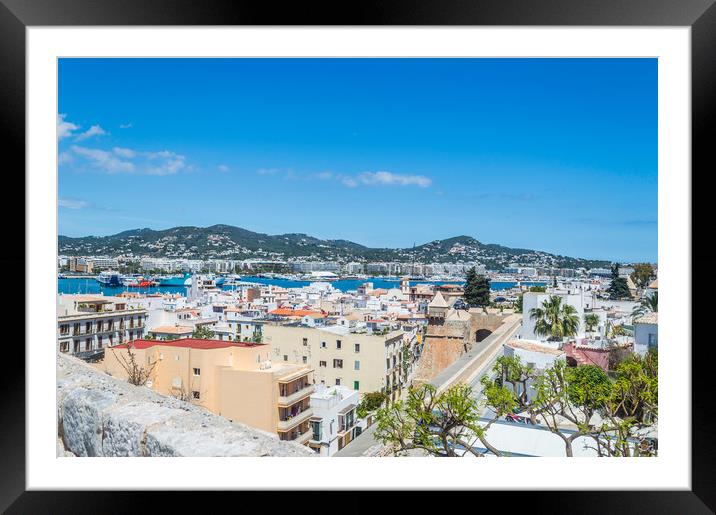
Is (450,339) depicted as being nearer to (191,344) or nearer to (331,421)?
(331,421)

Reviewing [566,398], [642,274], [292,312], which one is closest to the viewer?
[566,398]

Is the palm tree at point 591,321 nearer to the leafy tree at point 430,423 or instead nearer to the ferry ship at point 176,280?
the leafy tree at point 430,423

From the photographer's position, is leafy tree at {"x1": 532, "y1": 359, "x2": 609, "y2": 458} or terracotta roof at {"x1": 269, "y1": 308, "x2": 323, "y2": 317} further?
terracotta roof at {"x1": 269, "y1": 308, "x2": 323, "y2": 317}

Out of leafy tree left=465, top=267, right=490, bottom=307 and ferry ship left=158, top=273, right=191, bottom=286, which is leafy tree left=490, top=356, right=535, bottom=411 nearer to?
leafy tree left=465, top=267, right=490, bottom=307

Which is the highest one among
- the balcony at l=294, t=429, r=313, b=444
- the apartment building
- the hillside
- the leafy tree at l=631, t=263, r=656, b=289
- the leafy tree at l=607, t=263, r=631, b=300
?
the hillside

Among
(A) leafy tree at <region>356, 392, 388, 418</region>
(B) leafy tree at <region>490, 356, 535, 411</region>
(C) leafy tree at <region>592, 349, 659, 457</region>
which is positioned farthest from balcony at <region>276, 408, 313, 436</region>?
(C) leafy tree at <region>592, 349, 659, 457</region>

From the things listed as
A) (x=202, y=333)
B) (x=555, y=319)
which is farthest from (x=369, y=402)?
(x=202, y=333)

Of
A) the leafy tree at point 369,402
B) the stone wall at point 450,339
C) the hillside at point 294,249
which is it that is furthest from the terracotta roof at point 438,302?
the leafy tree at point 369,402
